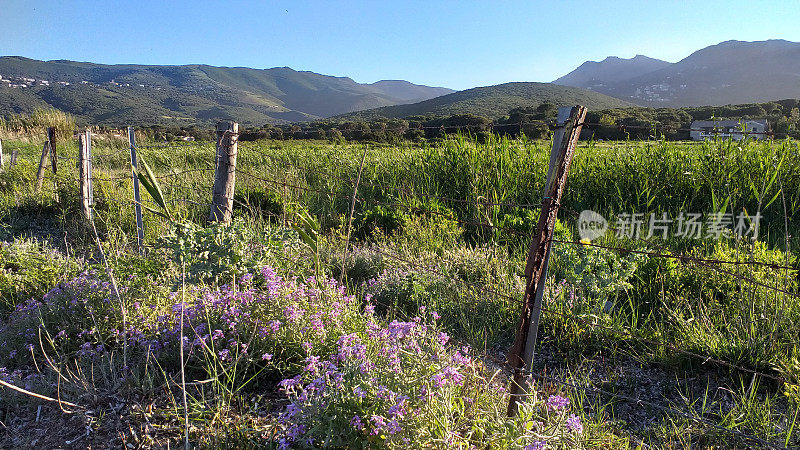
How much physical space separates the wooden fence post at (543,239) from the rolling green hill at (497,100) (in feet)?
206

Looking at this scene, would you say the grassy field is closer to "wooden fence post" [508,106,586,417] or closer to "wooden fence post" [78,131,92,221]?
"wooden fence post" [508,106,586,417]

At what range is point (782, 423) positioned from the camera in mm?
2312

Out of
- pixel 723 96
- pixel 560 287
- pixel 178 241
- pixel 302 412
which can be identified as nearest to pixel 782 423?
pixel 560 287

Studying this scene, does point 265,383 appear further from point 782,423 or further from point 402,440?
point 782,423

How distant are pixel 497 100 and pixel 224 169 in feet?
243

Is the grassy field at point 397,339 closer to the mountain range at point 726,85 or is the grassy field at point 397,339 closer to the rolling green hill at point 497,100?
the rolling green hill at point 497,100

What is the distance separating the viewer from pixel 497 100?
72.8m

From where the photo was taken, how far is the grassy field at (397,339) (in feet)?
5.96

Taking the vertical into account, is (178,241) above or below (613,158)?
below

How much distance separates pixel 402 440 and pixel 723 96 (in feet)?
636

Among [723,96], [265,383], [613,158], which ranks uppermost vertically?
[723,96]
